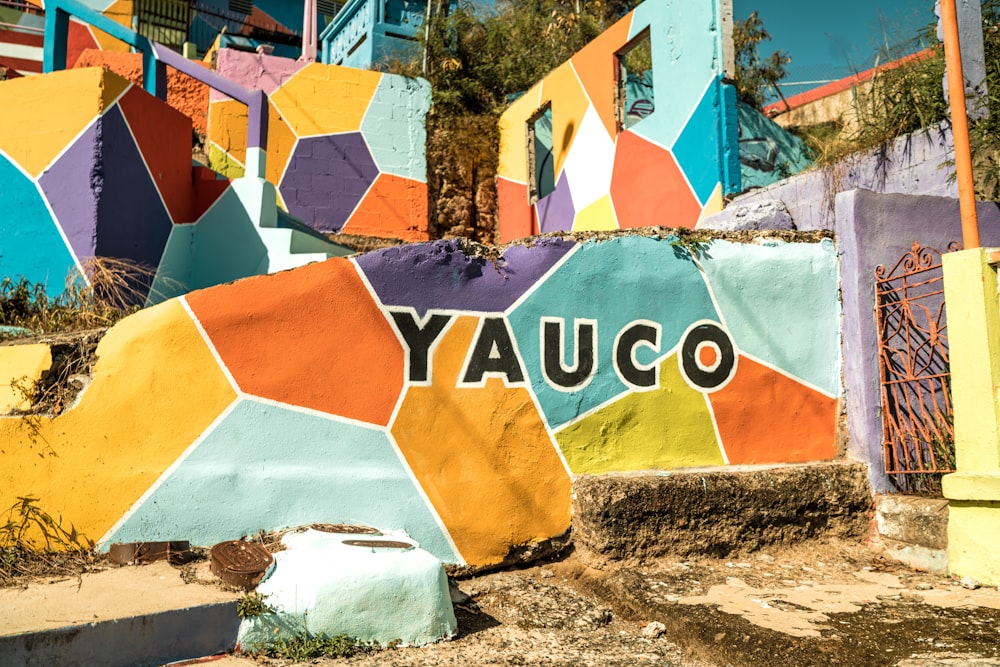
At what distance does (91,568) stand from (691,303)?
3.76m

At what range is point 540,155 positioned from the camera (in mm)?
10688

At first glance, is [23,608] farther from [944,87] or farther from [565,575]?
[944,87]

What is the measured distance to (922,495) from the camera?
523cm

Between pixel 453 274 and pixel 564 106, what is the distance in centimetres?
559

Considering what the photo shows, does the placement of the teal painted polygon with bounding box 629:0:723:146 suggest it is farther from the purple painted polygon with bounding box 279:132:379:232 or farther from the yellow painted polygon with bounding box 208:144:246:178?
the yellow painted polygon with bounding box 208:144:246:178

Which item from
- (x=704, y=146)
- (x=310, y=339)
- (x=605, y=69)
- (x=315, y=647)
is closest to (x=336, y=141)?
(x=605, y=69)

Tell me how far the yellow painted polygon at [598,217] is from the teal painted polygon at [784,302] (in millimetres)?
3286

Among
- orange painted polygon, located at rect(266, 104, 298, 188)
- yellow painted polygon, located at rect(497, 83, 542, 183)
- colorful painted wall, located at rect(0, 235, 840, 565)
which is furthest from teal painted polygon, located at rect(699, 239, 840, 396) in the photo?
orange painted polygon, located at rect(266, 104, 298, 188)

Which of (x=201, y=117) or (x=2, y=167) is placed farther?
(x=201, y=117)

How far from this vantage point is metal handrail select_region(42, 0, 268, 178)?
7.75 meters

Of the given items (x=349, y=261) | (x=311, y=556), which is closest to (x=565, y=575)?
(x=311, y=556)

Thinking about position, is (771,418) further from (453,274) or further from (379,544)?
(379,544)

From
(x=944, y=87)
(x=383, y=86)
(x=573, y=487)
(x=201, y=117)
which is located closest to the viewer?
(x=573, y=487)

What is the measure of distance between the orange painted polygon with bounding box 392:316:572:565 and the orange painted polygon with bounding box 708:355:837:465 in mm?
1251
